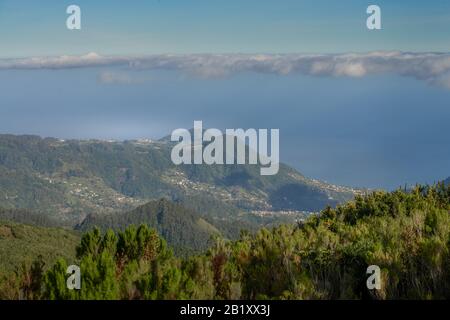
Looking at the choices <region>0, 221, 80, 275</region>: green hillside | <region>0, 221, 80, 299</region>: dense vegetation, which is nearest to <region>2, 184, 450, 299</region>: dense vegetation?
<region>0, 221, 80, 299</region>: dense vegetation

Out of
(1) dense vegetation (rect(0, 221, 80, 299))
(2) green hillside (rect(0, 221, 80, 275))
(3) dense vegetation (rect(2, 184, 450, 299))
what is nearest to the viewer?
(3) dense vegetation (rect(2, 184, 450, 299))

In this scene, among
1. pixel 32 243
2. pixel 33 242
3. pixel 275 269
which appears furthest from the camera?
pixel 33 242

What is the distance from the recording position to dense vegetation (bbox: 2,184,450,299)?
943 cm

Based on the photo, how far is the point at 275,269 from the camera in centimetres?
1109

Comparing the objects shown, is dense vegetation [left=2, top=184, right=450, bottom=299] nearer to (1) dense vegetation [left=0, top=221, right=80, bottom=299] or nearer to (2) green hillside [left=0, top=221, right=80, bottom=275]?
(1) dense vegetation [left=0, top=221, right=80, bottom=299]

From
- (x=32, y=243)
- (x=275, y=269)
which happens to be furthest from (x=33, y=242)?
(x=275, y=269)

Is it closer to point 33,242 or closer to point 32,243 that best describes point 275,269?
point 32,243

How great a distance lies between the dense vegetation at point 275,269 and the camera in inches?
371

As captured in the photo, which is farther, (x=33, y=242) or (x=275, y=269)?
(x=33, y=242)

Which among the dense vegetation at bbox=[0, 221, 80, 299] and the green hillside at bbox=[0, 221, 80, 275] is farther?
the green hillside at bbox=[0, 221, 80, 275]

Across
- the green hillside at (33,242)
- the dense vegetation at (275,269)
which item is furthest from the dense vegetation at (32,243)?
the dense vegetation at (275,269)
